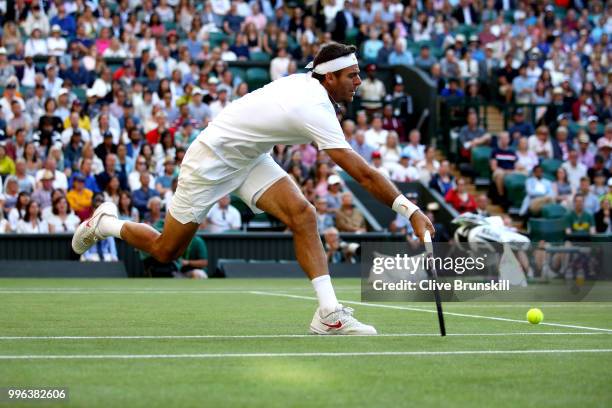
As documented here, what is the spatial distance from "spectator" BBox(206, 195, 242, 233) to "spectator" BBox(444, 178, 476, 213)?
451 centimetres

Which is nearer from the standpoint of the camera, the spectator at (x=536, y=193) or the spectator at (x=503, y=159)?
the spectator at (x=536, y=193)

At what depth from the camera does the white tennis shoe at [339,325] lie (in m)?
8.65

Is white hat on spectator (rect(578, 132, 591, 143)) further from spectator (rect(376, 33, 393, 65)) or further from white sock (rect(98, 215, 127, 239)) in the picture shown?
white sock (rect(98, 215, 127, 239))

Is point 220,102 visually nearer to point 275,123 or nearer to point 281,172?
point 281,172

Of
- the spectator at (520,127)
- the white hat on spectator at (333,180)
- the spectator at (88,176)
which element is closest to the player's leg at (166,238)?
the spectator at (88,176)

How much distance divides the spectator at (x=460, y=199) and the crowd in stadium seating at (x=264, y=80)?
0.04 meters

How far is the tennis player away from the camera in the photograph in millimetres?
8461

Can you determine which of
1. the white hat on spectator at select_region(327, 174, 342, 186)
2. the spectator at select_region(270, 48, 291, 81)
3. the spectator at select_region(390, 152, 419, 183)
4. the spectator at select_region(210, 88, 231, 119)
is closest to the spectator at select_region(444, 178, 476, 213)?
the spectator at select_region(390, 152, 419, 183)

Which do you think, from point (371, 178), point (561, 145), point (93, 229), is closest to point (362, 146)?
point (561, 145)

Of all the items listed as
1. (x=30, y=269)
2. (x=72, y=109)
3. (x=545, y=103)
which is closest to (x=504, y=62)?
(x=545, y=103)

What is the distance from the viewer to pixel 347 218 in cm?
2266

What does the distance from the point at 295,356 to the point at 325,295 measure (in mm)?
1449

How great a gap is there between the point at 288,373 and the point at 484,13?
2705 cm

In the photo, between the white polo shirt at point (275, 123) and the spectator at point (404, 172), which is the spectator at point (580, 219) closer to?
A: the spectator at point (404, 172)
